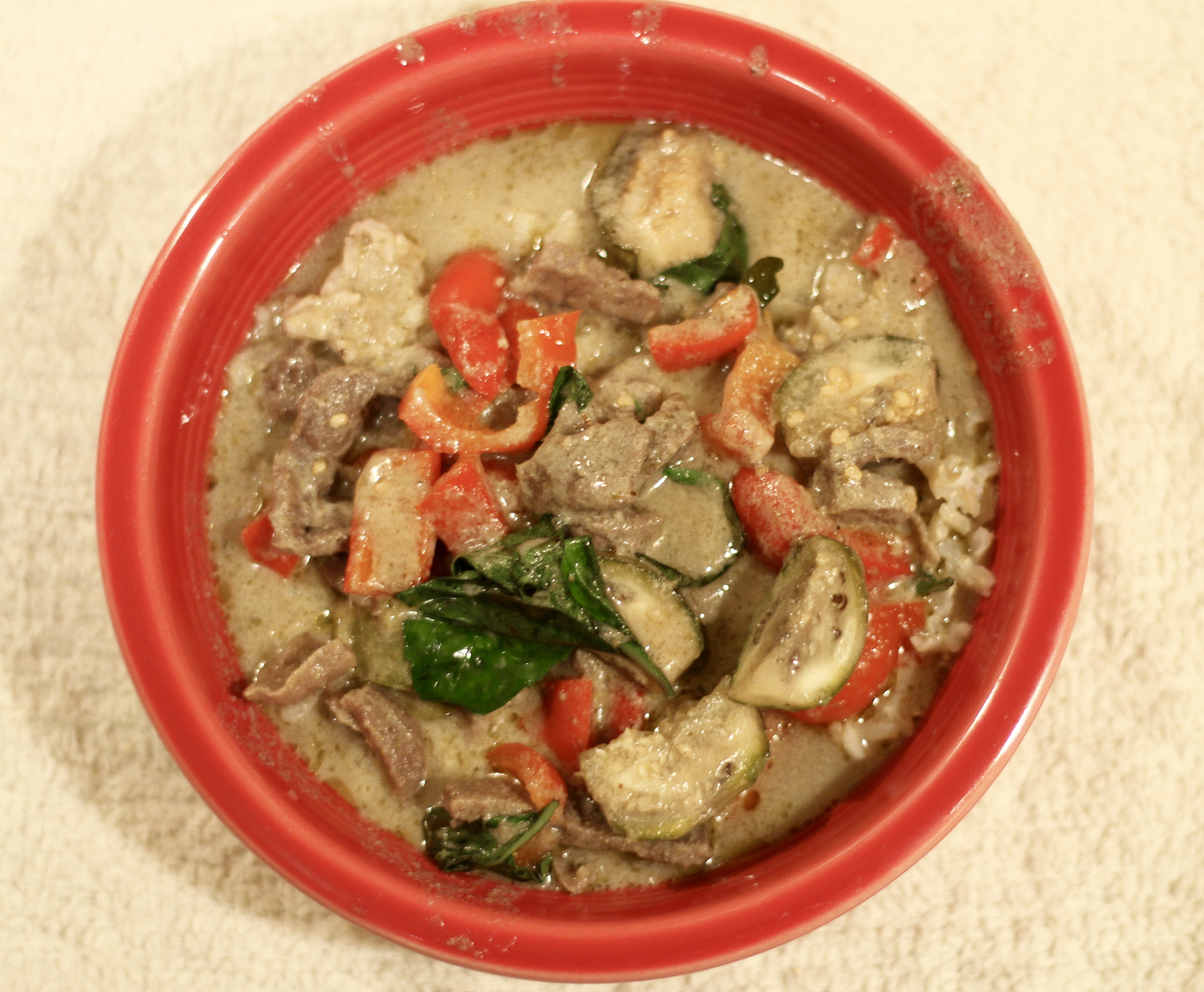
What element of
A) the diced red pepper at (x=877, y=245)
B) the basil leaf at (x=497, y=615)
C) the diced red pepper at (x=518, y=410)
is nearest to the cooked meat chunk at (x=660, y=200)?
the diced red pepper at (x=518, y=410)

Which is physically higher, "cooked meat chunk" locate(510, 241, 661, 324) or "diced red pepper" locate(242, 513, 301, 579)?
"cooked meat chunk" locate(510, 241, 661, 324)

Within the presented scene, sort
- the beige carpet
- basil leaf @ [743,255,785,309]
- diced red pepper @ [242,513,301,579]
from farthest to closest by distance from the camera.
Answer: the beige carpet → basil leaf @ [743,255,785,309] → diced red pepper @ [242,513,301,579]

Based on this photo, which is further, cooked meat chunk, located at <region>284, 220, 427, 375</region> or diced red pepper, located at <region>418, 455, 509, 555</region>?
cooked meat chunk, located at <region>284, 220, 427, 375</region>

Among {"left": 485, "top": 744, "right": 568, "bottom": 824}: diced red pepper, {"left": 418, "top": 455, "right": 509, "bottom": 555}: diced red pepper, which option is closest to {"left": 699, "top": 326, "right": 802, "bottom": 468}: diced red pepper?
{"left": 418, "top": 455, "right": 509, "bottom": 555}: diced red pepper

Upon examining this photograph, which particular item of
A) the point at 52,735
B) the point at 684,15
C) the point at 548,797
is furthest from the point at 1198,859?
the point at 52,735

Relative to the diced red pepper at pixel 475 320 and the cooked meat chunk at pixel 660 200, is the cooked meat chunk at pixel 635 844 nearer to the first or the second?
the diced red pepper at pixel 475 320

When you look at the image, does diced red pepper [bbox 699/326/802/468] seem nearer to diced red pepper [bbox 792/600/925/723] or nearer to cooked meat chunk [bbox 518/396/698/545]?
cooked meat chunk [bbox 518/396/698/545]

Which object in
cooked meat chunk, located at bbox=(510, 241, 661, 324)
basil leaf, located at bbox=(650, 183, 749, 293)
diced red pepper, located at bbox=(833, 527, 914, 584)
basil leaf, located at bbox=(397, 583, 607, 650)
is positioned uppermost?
basil leaf, located at bbox=(650, 183, 749, 293)

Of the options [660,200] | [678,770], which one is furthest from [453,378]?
[678,770]
